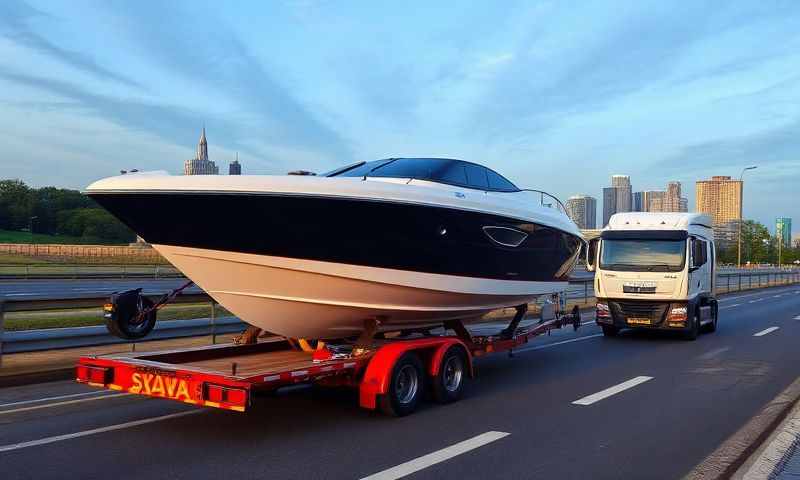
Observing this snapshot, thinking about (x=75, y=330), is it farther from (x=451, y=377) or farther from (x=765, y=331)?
(x=765, y=331)

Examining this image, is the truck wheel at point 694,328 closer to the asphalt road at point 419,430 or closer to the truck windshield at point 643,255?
the truck windshield at point 643,255

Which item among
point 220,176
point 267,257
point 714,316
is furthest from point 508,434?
point 714,316

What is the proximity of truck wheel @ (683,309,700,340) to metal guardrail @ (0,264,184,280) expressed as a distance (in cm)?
2252

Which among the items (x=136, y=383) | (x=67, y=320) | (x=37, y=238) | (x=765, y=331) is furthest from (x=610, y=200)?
(x=37, y=238)

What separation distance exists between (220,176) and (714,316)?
14643mm

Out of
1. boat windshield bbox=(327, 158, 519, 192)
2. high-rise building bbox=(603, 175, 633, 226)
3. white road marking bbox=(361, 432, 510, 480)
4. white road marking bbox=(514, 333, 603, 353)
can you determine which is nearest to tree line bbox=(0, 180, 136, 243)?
high-rise building bbox=(603, 175, 633, 226)

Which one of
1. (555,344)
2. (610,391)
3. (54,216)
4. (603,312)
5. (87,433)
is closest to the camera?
(87,433)

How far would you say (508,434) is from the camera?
6797mm

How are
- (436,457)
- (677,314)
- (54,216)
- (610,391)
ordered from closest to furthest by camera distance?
(436,457)
(610,391)
(677,314)
(54,216)

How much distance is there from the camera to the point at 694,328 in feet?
50.2

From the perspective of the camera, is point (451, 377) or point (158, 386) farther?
point (451, 377)

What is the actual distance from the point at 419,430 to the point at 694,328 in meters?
10.5

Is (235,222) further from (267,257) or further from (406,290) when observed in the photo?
(406,290)

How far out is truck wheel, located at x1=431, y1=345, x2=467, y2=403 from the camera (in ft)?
26.7
